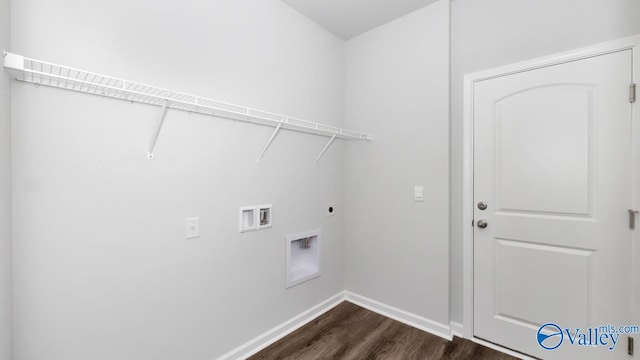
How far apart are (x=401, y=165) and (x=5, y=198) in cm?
232

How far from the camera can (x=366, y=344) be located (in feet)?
6.47

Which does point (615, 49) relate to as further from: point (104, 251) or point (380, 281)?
point (104, 251)

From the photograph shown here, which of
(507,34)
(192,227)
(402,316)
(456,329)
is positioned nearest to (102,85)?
(192,227)

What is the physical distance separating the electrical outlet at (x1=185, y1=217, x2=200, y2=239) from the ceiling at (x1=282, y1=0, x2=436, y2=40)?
1800 millimetres

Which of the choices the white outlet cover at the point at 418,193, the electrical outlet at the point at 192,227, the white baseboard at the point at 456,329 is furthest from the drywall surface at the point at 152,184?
the white baseboard at the point at 456,329

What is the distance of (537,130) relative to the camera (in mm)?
1769

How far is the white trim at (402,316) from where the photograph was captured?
6.82ft

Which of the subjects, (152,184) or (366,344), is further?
(366,344)

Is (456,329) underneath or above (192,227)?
underneath

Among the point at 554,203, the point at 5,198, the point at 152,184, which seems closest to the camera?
the point at 5,198

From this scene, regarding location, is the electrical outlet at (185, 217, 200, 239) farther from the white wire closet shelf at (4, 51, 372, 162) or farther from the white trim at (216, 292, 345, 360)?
the white trim at (216, 292, 345, 360)

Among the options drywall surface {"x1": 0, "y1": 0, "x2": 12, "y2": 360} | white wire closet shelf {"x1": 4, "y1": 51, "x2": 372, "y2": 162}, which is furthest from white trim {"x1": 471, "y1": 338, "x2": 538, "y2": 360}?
drywall surface {"x1": 0, "y1": 0, "x2": 12, "y2": 360}

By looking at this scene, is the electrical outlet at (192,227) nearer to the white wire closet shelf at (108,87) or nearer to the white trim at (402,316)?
the white wire closet shelf at (108,87)

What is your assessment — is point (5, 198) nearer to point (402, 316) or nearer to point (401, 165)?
point (401, 165)
